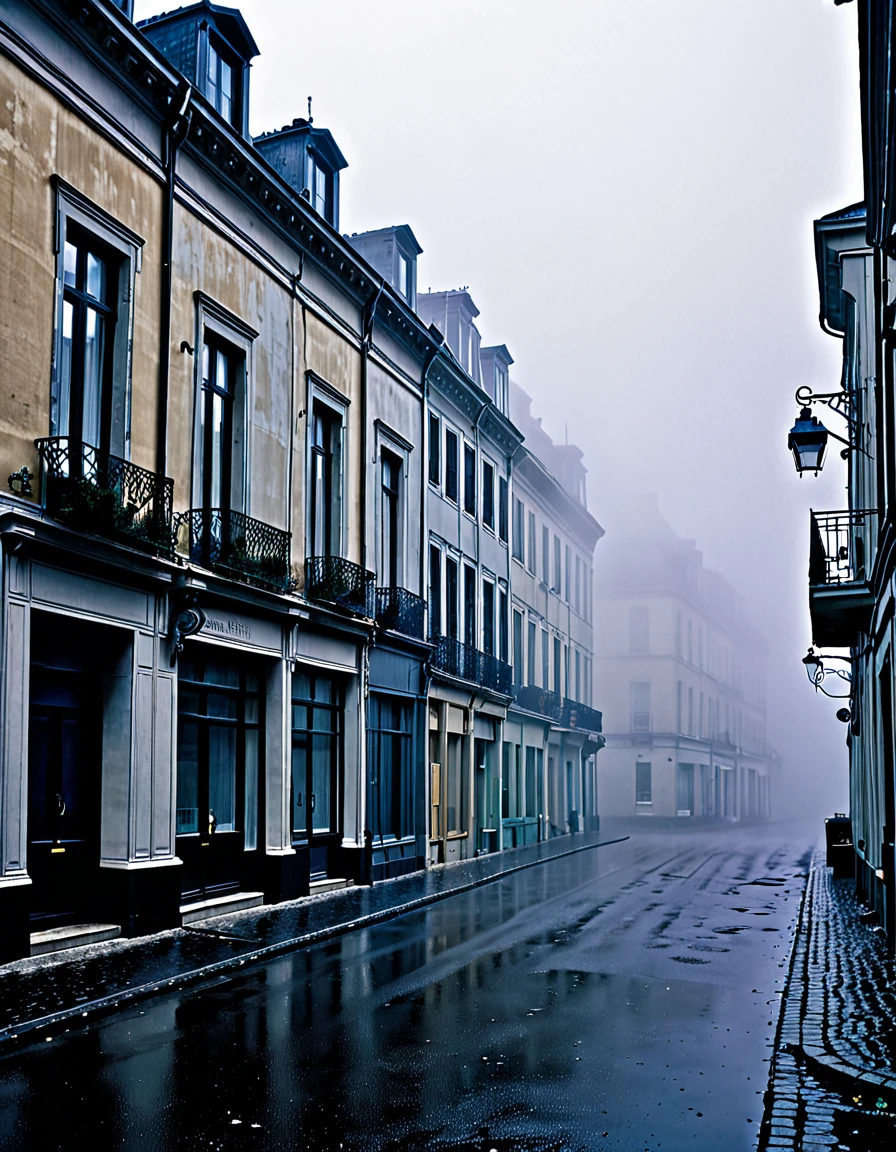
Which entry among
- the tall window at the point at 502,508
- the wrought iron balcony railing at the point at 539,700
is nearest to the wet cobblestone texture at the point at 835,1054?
the tall window at the point at 502,508

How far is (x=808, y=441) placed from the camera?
49.9 feet

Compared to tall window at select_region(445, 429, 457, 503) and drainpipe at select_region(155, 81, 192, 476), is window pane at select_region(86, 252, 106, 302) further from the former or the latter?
tall window at select_region(445, 429, 457, 503)

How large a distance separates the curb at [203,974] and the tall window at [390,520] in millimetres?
6924

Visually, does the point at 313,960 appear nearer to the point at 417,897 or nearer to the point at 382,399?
the point at 417,897

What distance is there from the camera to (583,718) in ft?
155

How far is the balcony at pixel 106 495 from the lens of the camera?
1309cm

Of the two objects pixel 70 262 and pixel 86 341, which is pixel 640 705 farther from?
pixel 70 262

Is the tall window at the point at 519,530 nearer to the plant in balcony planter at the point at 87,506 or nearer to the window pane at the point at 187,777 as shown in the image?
the window pane at the point at 187,777

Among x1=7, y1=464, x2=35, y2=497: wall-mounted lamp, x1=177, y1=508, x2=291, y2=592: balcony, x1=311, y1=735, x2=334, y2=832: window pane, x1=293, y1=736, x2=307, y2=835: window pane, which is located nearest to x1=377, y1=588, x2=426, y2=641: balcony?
x1=311, y1=735, x2=334, y2=832: window pane

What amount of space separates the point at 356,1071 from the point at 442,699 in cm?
2046


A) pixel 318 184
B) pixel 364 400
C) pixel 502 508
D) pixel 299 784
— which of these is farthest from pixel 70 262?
pixel 502 508

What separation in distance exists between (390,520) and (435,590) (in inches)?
153

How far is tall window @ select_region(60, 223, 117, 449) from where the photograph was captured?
14.0m

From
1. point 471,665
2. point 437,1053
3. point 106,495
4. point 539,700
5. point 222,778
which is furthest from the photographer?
point 539,700
